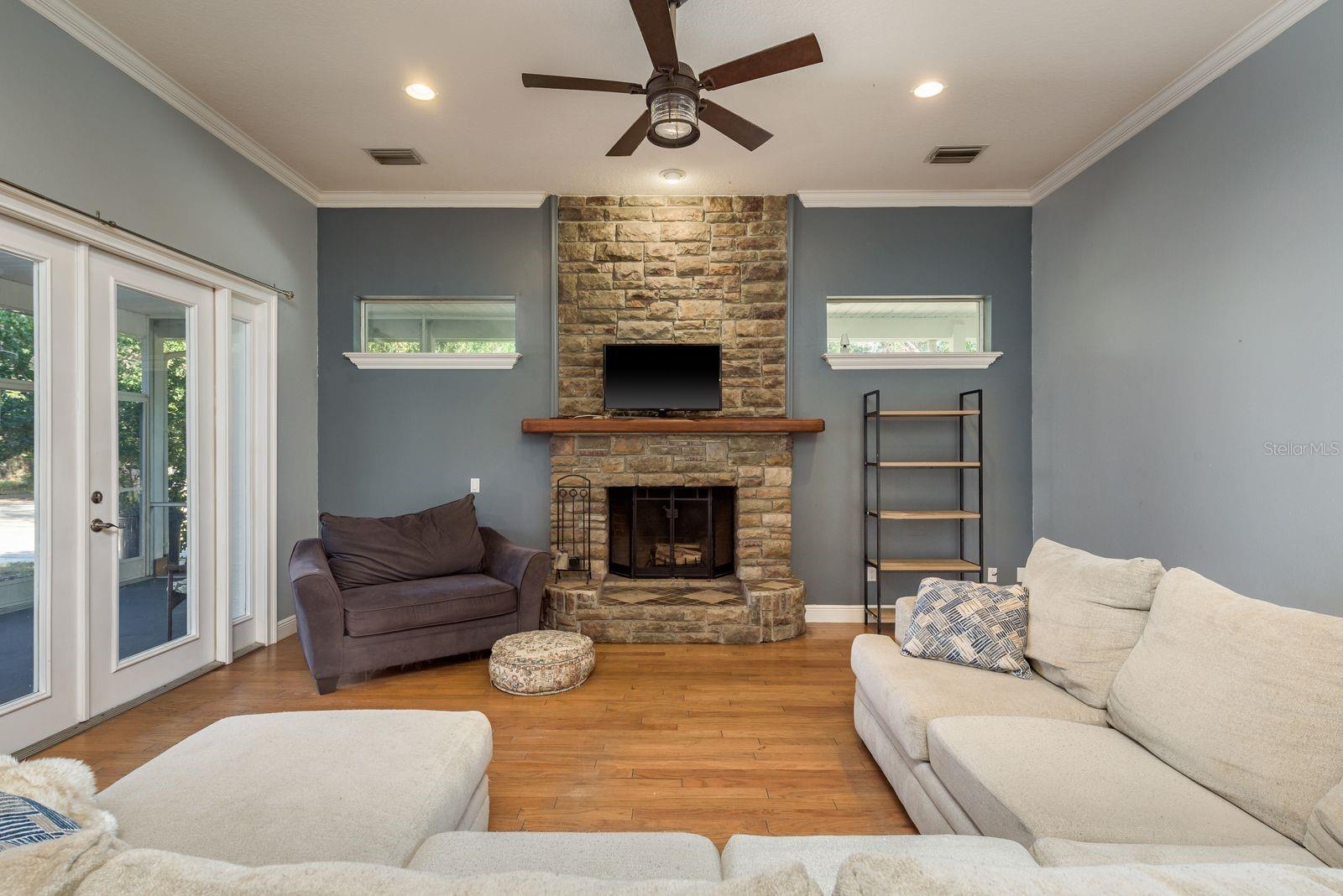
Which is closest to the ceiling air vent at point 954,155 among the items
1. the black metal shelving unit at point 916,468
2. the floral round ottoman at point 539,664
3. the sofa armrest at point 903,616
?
the black metal shelving unit at point 916,468

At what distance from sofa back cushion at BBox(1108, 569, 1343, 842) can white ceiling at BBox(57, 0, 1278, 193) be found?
2.37 m

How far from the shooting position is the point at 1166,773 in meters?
1.55

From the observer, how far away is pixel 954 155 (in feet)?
12.6

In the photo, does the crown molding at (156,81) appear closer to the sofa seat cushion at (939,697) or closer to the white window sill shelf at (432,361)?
the white window sill shelf at (432,361)

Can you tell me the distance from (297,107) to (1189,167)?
4.41 meters

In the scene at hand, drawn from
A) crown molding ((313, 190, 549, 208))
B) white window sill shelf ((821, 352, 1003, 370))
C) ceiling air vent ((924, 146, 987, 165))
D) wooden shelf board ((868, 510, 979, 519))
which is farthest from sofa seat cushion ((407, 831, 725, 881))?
crown molding ((313, 190, 549, 208))

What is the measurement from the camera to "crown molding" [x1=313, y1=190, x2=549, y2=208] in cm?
438

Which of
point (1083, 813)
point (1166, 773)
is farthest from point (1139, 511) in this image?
point (1083, 813)

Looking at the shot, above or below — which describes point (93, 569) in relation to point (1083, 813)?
above

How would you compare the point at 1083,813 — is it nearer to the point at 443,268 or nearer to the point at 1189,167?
the point at 1189,167

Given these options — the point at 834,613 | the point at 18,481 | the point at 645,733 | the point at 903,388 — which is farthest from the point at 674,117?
the point at 834,613

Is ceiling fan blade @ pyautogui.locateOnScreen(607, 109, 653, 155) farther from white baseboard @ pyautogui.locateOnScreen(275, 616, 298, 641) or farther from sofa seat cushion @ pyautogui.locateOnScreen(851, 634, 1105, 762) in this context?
white baseboard @ pyautogui.locateOnScreen(275, 616, 298, 641)

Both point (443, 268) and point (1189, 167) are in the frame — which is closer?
→ point (1189, 167)

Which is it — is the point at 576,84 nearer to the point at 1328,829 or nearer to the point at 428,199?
the point at 428,199
